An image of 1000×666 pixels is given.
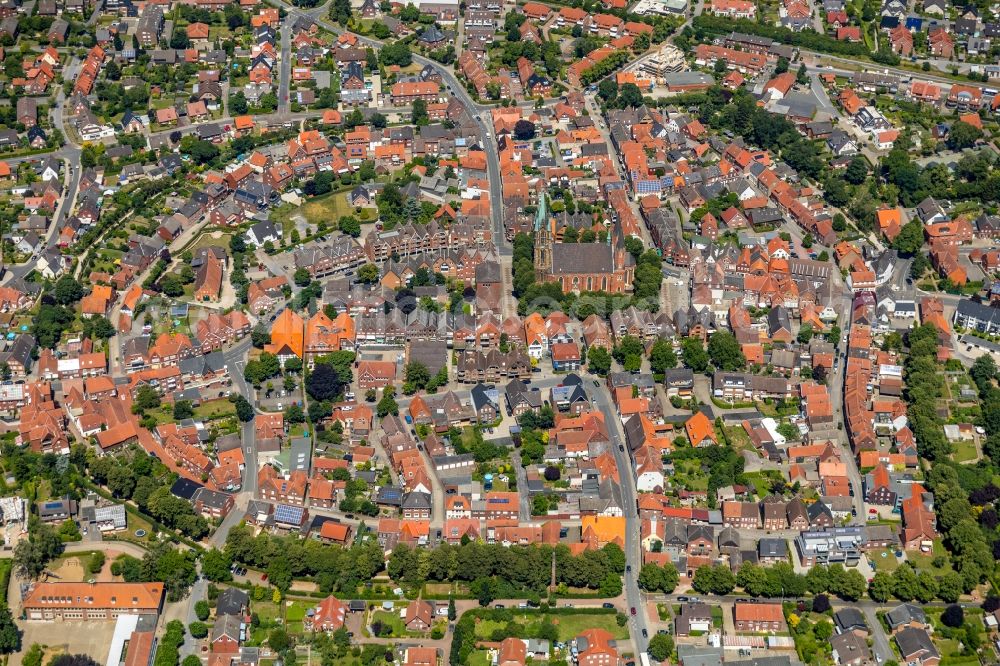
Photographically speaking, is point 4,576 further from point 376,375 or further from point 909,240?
point 909,240

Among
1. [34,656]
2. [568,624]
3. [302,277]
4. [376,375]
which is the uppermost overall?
[302,277]

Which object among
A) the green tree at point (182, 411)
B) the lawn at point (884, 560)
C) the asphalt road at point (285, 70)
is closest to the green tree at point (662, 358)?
the lawn at point (884, 560)

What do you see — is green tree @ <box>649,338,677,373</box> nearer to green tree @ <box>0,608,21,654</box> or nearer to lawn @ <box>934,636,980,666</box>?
lawn @ <box>934,636,980,666</box>

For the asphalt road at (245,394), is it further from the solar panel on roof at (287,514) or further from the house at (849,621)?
the house at (849,621)

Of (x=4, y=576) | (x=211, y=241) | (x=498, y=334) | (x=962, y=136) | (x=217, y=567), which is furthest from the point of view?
(x=962, y=136)

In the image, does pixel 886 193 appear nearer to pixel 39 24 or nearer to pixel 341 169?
pixel 341 169

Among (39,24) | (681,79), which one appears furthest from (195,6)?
(681,79)

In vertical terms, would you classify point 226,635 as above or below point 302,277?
below

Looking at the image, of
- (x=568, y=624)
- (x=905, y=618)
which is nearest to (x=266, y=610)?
(x=568, y=624)
